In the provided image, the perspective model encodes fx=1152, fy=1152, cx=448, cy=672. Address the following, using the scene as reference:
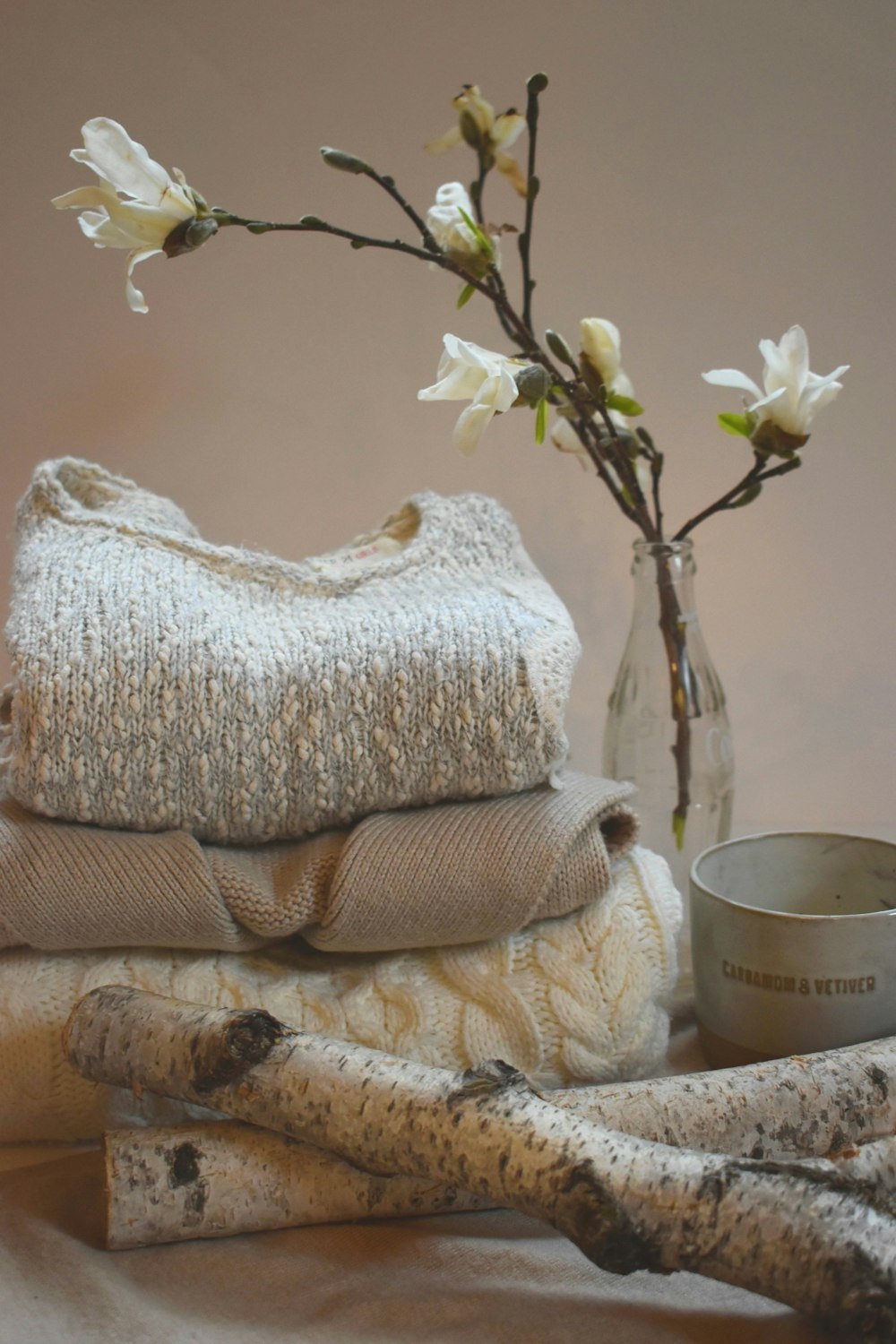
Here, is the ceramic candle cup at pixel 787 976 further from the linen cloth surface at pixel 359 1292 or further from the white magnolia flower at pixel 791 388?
the white magnolia flower at pixel 791 388

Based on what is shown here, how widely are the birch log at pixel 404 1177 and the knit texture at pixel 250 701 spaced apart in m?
0.14

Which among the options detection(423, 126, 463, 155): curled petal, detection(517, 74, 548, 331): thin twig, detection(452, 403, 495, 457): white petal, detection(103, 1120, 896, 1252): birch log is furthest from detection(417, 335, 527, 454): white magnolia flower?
detection(103, 1120, 896, 1252): birch log

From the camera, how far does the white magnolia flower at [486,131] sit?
2.12 ft

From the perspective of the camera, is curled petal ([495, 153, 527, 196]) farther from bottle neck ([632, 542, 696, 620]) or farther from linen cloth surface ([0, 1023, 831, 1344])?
linen cloth surface ([0, 1023, 831, 1344])

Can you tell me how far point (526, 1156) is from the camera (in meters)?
0.40

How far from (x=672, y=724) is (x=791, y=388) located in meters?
0.21

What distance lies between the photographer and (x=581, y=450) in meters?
0.71

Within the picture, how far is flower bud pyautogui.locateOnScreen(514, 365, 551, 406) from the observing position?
0.55 metres

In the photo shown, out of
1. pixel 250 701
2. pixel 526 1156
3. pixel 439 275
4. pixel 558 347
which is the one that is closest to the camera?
pixel 526 1156

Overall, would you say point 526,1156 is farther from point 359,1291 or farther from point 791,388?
point 791,388

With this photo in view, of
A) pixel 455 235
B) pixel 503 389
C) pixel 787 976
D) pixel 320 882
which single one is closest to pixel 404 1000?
pixel 320 882

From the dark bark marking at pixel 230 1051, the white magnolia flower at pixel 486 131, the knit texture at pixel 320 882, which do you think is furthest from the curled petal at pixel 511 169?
the dark bark marking at pixel 230 1051

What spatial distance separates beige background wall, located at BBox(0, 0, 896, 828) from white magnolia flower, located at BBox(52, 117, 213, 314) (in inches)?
11.8

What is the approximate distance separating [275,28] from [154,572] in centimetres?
46
